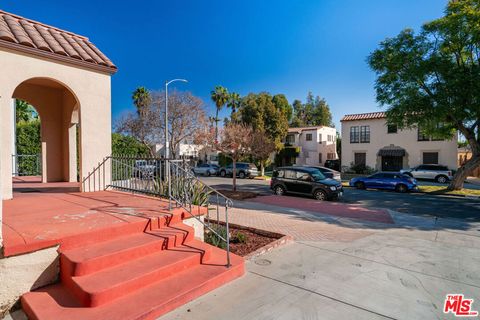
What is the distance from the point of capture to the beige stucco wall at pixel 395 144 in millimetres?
27248

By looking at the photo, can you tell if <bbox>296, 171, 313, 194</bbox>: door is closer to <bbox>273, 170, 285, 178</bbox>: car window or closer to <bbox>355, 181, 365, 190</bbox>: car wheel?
<bbox>273, 170, 285, 178</bbox>: car window

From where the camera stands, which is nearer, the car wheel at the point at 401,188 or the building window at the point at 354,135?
the car wheel at the point at 401,188

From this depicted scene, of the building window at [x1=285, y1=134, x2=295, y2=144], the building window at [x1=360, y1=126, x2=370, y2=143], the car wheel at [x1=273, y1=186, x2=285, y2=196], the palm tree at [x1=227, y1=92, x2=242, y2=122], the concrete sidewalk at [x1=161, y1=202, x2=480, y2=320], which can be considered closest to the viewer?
the concrete sidewalk at [x1=161, y1=202, x2=480, y2=320]

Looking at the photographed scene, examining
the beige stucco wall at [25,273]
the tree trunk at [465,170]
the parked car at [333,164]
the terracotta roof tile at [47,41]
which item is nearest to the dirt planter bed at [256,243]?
the beige stucco wall at [25,273]

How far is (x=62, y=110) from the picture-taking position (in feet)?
30.9

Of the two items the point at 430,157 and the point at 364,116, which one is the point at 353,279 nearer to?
the point at 430,157

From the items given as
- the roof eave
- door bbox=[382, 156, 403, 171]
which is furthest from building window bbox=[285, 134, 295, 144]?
the roof eave

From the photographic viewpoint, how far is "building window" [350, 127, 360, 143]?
32.3 metres

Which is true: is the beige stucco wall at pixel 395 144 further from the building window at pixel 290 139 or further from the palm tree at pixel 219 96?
the palm tree at pixel 219 96

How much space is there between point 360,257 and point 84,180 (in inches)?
281

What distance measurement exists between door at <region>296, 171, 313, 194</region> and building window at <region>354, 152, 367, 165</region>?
2028 cm

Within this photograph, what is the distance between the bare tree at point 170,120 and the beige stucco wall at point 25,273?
64.9 ft

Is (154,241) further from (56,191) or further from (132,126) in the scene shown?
(132,126)

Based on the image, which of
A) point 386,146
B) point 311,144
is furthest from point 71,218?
point 311,144
